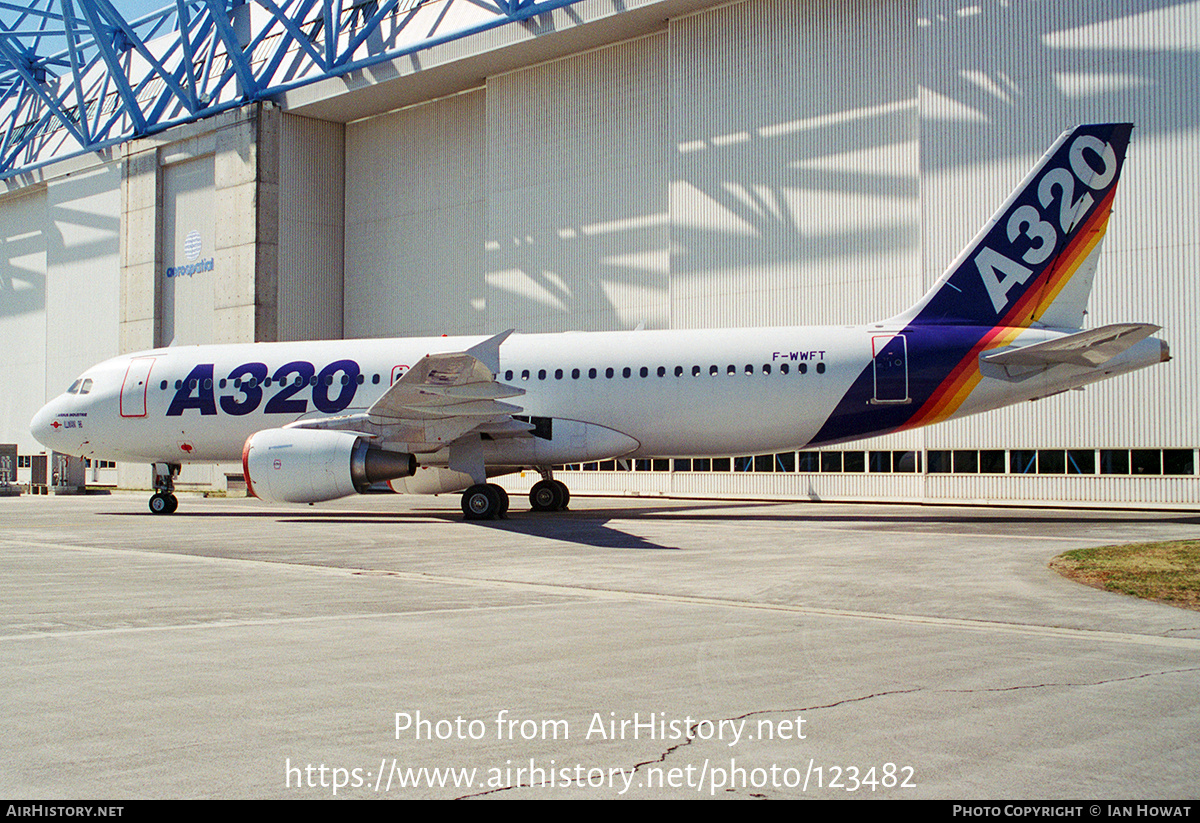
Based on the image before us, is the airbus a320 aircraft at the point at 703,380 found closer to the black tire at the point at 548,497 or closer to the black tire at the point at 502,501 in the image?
the black tire at the point at 502,501

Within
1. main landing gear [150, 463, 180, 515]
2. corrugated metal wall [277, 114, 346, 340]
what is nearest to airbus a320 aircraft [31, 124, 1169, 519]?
main landing gear [150, 463, 180, 515]

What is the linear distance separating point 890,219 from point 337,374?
52.4 feet

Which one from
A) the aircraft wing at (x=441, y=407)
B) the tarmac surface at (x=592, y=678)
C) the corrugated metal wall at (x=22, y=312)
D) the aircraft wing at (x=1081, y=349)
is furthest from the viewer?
the corrugated metal wall at (x=22, y=312)

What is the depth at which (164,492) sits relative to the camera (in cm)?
2562

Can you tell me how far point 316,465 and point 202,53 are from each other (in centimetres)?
3307

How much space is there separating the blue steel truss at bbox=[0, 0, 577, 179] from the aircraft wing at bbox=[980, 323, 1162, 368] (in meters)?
19.7

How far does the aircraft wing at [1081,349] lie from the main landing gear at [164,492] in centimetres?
1895

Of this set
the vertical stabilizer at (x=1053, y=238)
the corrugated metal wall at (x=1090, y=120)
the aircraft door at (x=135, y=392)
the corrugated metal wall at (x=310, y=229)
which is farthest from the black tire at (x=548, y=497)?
the corrugated metal wall at (x=310, y=229)

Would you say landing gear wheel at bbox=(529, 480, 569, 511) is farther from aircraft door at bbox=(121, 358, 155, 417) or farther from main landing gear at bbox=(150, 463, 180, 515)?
aircraft door at bbox=(121, 358, 155, 417)

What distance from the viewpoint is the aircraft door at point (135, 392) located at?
25344 mm

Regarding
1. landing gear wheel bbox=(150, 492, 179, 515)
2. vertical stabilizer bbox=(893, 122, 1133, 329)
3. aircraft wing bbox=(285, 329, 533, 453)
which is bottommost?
landing gear wheel bbox=(150, 492, 179, 515)

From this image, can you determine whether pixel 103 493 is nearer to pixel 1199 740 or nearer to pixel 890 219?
pixel 890 219

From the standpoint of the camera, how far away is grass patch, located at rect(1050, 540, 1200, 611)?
1061 cm

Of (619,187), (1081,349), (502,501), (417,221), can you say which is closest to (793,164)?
(619,187)
